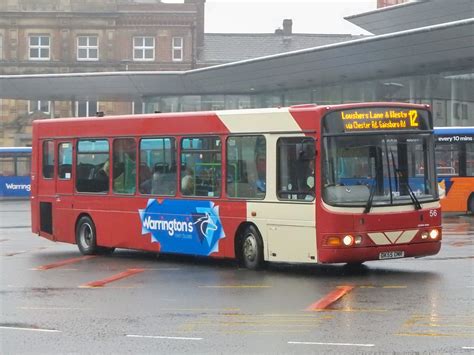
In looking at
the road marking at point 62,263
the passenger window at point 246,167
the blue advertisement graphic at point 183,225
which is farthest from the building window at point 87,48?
the passenger window at point 246,167

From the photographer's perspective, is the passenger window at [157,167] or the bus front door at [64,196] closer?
the passenger window at [157,167]

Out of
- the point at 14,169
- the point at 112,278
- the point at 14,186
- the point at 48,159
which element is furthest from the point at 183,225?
the point at 14,186

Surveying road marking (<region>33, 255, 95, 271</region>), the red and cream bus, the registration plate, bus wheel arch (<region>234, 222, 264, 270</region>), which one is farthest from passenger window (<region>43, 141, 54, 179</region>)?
the registration plate

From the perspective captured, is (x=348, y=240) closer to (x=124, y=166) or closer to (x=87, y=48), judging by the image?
(x=124, y=166)

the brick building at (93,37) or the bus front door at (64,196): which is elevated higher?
the brick building at (93,37)

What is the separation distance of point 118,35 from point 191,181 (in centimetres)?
6121

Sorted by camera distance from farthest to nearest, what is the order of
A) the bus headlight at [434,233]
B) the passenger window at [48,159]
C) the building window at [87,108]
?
the building window at [87,108] < the passenger window at [48,159] < the bus headlight at [434,233]

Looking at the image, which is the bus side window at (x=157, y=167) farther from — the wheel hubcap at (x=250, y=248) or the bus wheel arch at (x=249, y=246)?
the wheel hubcap at (x=250, y=248)

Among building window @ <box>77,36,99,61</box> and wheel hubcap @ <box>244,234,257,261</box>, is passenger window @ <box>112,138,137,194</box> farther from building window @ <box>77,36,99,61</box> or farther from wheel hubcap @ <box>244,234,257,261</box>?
building window @ <box>77,36,99,61</box>

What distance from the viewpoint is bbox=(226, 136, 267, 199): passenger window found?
636 inches

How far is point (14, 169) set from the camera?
5431 cm

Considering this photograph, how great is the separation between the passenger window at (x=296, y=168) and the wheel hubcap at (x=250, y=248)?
0.93 m

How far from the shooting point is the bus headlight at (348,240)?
48.3 ft

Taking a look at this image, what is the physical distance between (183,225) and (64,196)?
4.06 metres
